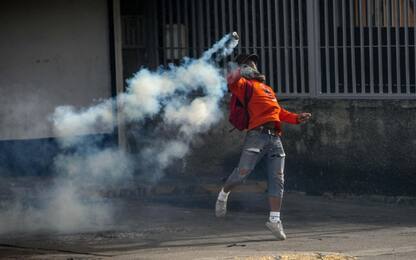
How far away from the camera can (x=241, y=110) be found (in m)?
10.1

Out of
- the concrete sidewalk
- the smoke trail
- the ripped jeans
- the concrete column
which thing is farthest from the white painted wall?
the ripped jeans

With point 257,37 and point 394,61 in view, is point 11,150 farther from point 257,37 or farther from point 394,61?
point 394,61

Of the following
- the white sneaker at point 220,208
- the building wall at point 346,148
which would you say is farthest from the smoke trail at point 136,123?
the white sneaker at point 220,208

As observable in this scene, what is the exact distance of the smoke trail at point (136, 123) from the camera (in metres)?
11.6

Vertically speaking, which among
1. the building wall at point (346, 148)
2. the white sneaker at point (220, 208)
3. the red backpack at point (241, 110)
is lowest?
the white sneaker at point (220, 208)

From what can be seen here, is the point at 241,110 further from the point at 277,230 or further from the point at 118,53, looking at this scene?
the point at 118,53

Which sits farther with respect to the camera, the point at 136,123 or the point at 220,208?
the point at 136,123

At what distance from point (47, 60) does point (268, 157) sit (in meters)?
4.55

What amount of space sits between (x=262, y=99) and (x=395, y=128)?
9.35ft

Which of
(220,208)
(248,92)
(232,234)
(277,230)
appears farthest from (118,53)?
(277,230)

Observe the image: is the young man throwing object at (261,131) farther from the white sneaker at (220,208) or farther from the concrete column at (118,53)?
the concrete column at (118,53)

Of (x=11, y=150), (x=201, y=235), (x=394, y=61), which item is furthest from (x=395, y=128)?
(x=11, y=150)

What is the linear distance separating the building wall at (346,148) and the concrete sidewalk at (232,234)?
355 mm

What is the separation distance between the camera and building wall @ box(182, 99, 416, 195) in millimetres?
12164
